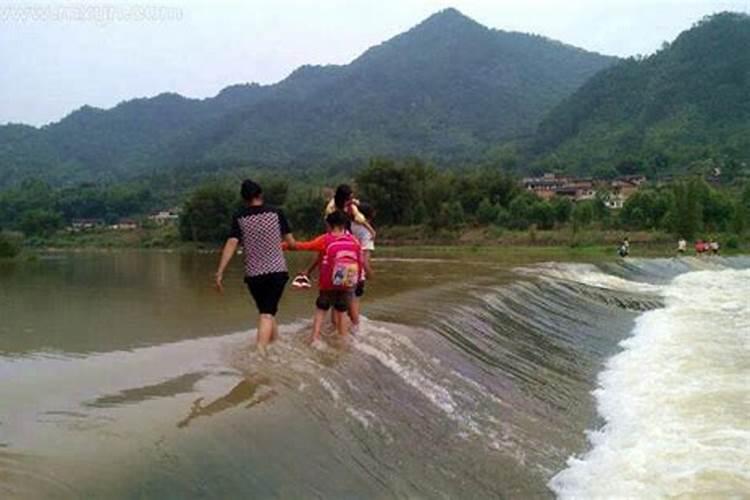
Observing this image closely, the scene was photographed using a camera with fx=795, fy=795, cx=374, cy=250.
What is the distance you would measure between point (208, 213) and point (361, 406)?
67.3m

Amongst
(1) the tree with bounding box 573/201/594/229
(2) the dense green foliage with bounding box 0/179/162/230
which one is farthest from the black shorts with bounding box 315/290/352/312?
(2) the dense green foliage with bounding box 0/179/162/230

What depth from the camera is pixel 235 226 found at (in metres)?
8.35

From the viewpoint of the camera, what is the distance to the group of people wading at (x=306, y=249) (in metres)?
8.27

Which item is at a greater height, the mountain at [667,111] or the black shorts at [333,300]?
the mountain at [667,111]

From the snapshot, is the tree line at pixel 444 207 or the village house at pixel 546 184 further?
the village house at pixel 546 184

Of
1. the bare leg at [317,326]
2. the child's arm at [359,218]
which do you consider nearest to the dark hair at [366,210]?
the child's arm at [359,218]

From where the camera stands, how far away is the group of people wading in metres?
8.27

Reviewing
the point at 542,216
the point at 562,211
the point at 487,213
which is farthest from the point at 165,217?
the point at 562,211

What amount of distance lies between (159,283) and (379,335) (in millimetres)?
11663

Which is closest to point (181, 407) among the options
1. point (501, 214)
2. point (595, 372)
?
point (595, 372)

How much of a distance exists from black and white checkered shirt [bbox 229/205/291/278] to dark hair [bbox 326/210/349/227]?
3.68ft

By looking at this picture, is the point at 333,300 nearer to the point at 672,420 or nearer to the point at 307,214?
A: the point at 672,420

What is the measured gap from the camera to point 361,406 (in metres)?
7.18

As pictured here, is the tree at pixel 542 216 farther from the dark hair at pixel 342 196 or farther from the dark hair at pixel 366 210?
the dark hair at pixel 342 196
